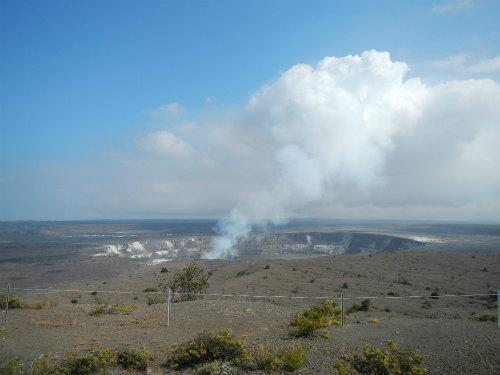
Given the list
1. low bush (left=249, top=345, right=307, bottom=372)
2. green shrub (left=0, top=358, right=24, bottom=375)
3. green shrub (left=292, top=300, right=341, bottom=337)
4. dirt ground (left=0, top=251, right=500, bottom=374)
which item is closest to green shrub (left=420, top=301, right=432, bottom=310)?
dirt ground (left=0, top=251, right=500, bottom=374)

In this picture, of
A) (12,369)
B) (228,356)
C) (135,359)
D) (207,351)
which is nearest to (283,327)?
(228,356)

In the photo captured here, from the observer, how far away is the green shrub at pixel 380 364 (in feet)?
22.3

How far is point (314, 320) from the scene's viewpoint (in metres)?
9.92

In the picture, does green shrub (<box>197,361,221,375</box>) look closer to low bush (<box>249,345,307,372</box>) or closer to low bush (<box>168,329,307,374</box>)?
low bush (<box>168,329,307,374</box>)

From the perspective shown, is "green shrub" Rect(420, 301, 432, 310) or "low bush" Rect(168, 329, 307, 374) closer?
"low bush" Rect(168, 329, 307, 374)

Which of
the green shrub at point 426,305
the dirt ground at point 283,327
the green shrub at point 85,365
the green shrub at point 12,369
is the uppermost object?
the green shrub at point 12,369

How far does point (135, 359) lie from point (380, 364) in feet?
18.0

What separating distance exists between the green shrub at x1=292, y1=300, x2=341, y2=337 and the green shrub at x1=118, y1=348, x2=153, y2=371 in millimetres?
3995

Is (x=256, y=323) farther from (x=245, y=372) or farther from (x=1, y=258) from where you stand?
(x=1, y=258)

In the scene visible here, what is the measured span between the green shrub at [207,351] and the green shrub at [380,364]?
7.79 feet

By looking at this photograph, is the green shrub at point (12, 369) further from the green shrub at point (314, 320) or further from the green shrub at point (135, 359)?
the green shrub at point (314, 320)

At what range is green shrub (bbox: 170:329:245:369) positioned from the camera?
25.5 feet

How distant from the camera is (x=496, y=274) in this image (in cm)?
2806

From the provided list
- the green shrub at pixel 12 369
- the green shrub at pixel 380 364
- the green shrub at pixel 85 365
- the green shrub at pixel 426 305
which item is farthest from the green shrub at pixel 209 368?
the green shrub at pixel 426 305
